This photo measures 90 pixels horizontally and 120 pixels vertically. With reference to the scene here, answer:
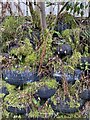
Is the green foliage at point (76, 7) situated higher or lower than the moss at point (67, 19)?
higher

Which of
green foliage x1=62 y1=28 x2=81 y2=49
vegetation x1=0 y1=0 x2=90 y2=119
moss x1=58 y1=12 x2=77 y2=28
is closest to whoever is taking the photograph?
vegetation x1=0 y1=0 x2=90 y2=119

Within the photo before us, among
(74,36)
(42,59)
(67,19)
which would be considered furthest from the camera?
(67,19)

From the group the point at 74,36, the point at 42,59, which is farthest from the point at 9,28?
the point at 74,36

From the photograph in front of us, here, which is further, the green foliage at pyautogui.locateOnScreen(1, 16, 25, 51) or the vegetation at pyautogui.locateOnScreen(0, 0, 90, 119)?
the green foliage at pyautogui.locateOnScreen(1, 16, 25, 51)

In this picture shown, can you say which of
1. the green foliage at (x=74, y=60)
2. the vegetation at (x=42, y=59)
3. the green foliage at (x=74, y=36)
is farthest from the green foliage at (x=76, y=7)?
the green foliage at (x=74, y=60)

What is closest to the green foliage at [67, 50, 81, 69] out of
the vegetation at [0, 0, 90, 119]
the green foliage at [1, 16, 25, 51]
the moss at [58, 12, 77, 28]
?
the vegetation at [0, 0, 90, 119]

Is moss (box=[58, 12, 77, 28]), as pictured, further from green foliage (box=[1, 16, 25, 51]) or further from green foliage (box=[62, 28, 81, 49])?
green foliage (box=[1, 16, 25, 51])

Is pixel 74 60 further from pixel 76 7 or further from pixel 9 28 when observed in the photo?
pixel 9 28

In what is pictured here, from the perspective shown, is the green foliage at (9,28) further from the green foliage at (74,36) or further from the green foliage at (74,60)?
the green foliage at (74,60)

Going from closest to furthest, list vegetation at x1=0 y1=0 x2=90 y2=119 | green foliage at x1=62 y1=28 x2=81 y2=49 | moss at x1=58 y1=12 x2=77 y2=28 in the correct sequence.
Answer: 1. vegetation at x1=0 y1=0 x2=90 y2=119
2. green foliage at x1=62 y1=28 x2=81 y2=49
3. moss at x1=58 y1=12 x2=77 y2=28

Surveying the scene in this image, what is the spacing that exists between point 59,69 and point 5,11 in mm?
610

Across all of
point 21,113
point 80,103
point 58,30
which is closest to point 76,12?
point 58,30

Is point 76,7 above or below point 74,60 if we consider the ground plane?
above

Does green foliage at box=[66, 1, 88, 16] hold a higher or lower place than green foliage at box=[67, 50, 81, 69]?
higher
